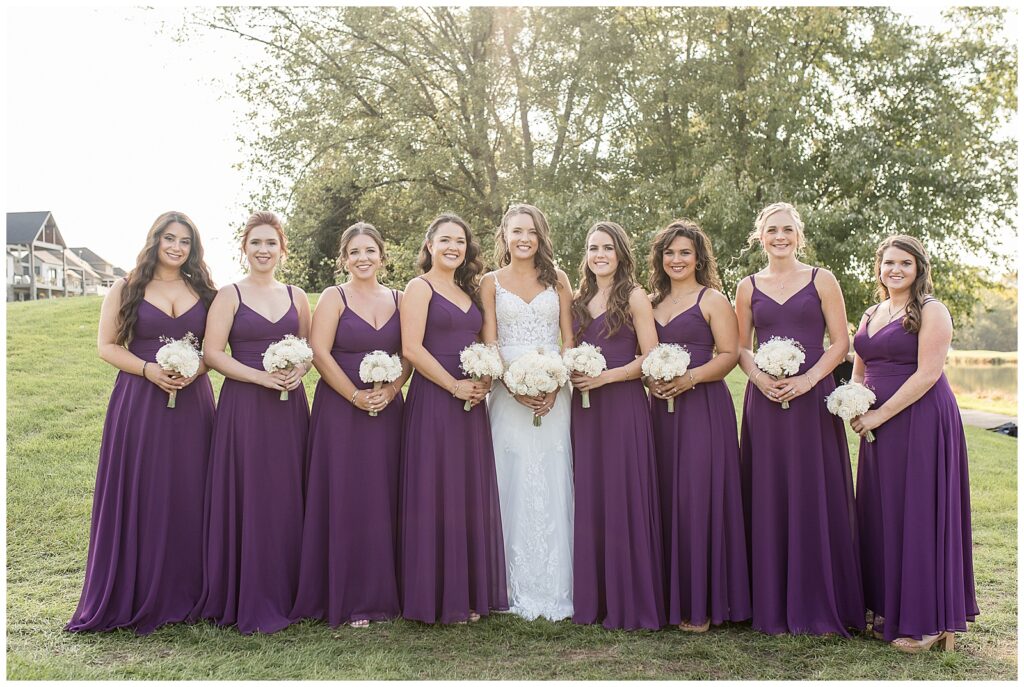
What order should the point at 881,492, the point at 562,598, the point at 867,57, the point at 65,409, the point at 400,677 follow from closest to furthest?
the point at 400,677 < the point at 881,492 < the point at 562,598 < the point at 65,409 < the point at 867,57

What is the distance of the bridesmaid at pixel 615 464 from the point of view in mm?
6098

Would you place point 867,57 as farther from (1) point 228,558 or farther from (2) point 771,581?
(1) point 228,558

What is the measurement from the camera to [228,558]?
6.12 metres

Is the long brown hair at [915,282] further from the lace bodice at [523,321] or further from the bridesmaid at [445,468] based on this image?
the bridesmaid at [445,468]

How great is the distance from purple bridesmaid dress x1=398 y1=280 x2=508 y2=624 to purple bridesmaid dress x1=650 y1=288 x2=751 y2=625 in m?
1.28

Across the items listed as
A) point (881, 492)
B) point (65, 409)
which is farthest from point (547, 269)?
point (65, 409)

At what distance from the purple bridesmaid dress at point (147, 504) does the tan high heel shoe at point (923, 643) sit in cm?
492

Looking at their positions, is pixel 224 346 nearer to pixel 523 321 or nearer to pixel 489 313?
pixel 489 313

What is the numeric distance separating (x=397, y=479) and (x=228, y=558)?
4.33 feet

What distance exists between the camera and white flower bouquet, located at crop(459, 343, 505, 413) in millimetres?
6066

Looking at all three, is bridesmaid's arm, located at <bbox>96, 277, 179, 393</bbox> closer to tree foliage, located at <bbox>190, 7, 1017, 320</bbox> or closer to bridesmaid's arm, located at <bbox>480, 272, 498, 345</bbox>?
bridesmaid's arm, located at <bbox>480, 272, 498, 345</bbox>

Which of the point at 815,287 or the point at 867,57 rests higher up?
the point at 867,57

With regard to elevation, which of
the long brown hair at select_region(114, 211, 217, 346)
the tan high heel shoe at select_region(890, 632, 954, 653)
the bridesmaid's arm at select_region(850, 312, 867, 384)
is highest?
the long brown hair at select_region(114, 211, 217, 346)

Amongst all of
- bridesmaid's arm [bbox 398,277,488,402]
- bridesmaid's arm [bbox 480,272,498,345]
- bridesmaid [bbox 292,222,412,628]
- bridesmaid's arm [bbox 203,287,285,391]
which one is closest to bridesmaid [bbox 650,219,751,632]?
bridesmaid's arm [bbox 480,272,498,345]
